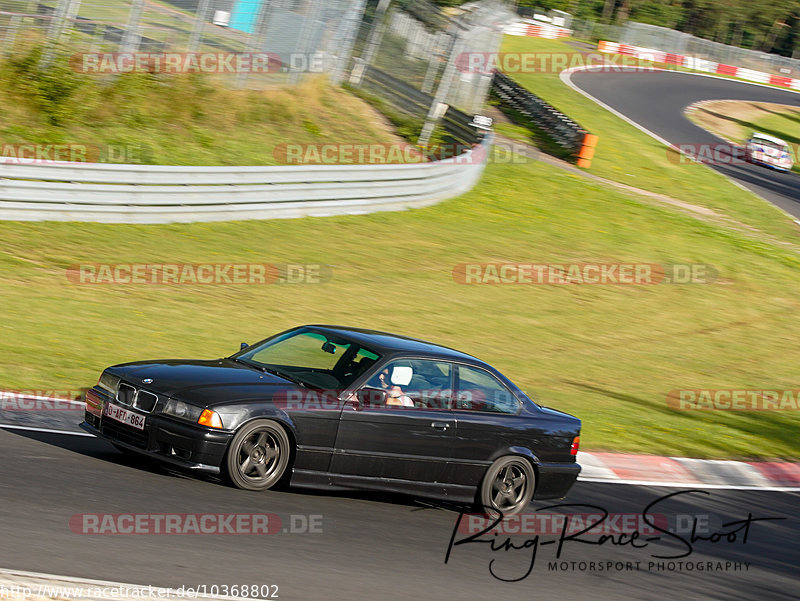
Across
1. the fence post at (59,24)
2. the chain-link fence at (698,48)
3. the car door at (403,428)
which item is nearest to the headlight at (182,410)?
the car door at (403,428)

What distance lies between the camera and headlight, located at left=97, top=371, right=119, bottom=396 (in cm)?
742

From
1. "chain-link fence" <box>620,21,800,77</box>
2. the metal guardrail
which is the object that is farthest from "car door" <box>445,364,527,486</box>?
"chain-link fence" <box>620,21,800,77</box>

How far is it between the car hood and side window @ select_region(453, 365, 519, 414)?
152 cm

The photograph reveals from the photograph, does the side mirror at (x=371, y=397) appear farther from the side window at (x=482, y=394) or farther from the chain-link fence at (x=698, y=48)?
the chain-link fence at (x=698, y=48)

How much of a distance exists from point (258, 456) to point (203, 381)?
692mm

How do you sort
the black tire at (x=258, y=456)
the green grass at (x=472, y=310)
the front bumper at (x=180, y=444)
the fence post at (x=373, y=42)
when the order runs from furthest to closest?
the fence post at (x=373, y=42), the green grass at (x=472, y=310), the black tire at (x=258, y=456), the front bumper at (x=180, y=444)

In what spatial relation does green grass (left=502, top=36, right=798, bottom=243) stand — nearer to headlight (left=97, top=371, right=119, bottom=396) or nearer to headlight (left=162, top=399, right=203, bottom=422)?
headlight (left=97, top=371, right=119, bottom=396)

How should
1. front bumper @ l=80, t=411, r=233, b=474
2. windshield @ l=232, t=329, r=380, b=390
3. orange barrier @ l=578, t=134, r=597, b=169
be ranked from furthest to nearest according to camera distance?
orange barrier @ l=578, t=134, r=597, b=169 < windshield @ l=232, t=329, r=380, b=390 < front bumper @ l=80, t=411, r=233, b=474

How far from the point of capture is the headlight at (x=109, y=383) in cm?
742

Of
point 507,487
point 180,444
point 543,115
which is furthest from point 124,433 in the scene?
point 543,115

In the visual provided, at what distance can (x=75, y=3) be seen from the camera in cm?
2067

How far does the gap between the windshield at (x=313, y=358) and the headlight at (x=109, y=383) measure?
1139 mm

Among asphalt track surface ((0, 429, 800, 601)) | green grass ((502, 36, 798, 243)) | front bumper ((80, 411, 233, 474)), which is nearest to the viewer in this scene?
asphalt track surface ((0, 429, 800, 601))

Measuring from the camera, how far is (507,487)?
27.2 feet
